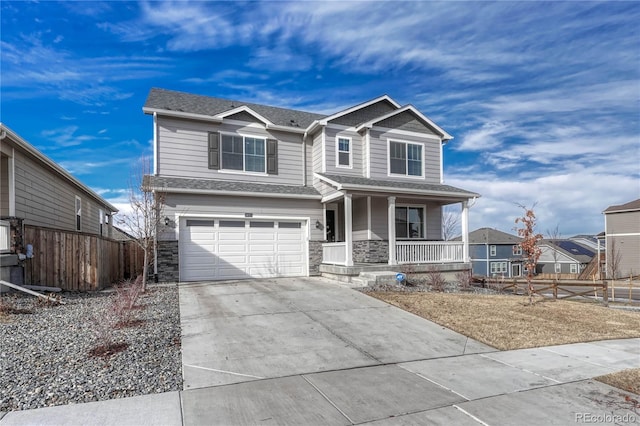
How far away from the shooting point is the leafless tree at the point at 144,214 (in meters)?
11.6

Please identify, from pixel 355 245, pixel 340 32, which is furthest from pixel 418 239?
pixel 340 32

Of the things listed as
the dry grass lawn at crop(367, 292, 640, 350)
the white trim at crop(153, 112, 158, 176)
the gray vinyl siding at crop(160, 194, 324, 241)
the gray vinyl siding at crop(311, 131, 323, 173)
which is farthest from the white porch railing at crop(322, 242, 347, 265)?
the white trim at crop(153, 112, 158, 176)

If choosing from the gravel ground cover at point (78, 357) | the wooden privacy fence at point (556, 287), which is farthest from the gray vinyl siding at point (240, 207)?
the wooden privacy fence at point (556, 287)

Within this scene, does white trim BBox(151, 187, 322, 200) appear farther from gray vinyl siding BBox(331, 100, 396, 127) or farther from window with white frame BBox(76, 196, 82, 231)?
window with white frame BBox(76, 196, 82, 231)

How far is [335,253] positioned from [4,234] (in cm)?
962

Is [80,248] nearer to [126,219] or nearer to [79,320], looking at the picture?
[126,219]

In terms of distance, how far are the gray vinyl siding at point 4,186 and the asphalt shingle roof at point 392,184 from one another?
9813 millimetres

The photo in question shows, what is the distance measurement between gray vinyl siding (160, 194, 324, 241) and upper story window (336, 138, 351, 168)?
1944 mm

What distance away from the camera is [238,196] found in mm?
13805

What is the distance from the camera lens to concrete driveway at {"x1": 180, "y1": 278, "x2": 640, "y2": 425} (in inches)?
152

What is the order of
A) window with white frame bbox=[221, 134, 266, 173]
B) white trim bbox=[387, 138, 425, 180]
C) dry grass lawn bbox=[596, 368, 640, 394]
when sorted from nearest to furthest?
dry grass lawn bbox=[596, 368, 640, 394], window with white frame bbox=[221, 134, 266, 173], white trim bbox=[387, 138, 425, 180]

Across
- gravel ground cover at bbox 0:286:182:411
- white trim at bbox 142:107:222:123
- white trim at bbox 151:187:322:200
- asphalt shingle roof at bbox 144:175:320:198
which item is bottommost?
gravel ground cover at bbox 0:286:182:411

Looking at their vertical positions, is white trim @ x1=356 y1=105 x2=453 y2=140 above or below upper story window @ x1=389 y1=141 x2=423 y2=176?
above

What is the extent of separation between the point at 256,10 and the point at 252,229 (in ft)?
23.9
